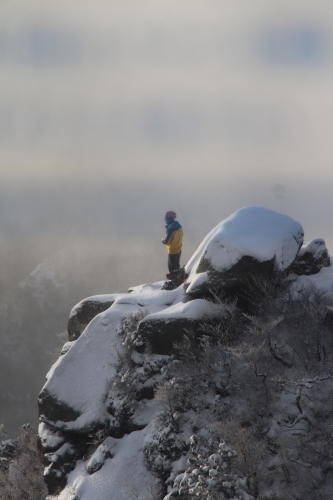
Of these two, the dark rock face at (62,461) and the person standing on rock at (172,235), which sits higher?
the person standing on rock at (172,235)

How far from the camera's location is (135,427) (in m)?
12.1

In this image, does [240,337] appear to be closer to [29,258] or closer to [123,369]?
[123,369]

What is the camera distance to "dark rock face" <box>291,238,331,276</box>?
14.8 metres

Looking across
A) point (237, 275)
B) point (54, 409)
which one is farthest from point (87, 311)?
point (237, 275)

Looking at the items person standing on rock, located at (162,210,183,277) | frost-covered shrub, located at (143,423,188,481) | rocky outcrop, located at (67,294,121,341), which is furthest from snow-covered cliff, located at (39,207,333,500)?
rocky outcrop, located at (67,294,121,341)

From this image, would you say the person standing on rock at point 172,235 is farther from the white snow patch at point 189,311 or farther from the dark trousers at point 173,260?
the white snow patch at point 189,311

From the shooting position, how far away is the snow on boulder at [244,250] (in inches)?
497

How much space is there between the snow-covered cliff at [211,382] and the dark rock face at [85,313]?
195cm

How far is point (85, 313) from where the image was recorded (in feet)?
57.2

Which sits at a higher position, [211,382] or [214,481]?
[214,481]

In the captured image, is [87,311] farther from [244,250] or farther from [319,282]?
[319,282]

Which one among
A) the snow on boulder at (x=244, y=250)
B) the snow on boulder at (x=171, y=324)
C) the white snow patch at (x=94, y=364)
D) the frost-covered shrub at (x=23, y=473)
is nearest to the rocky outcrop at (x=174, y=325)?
the snow on boulder at (x=171, y=324)

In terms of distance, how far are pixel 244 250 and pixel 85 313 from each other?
7.89 metres

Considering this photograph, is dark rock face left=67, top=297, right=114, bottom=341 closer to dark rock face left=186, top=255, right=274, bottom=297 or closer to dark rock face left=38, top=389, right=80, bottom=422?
dark rock face left=38, top=389, right=80, bottom=422
